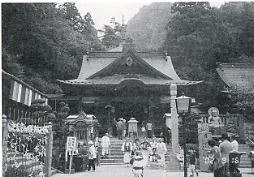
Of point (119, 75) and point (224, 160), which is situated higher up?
point (119, 75)

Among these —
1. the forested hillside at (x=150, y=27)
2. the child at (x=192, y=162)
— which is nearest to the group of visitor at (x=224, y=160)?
the child at (x=192, y=162)

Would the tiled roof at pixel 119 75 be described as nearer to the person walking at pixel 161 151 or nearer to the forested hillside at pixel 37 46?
the forested hillside at pixel 37 46

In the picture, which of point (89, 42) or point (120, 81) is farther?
point (89, 42)

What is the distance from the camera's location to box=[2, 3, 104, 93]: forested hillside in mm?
21547

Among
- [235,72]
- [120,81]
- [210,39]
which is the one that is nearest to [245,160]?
[120,81]

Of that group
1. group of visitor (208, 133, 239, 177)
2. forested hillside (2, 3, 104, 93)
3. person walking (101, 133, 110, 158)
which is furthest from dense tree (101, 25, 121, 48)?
group of visitor (208, 133, 239, 177)

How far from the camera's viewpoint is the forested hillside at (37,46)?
21.5 m

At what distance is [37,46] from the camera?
25.8 meters

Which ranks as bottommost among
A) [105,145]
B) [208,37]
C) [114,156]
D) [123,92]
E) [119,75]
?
[114,156]

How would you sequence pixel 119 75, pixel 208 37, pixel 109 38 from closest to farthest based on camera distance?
pixel 119 75
pixel 208 37
pixel 109 38

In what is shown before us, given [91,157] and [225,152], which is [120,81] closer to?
[91,157]

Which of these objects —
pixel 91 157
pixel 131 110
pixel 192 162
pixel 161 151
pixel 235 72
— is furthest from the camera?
pixel 235 72

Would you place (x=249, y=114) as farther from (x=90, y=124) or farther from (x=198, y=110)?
(x=90, y=124)

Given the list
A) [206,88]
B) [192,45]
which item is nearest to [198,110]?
Result: [206,88]
